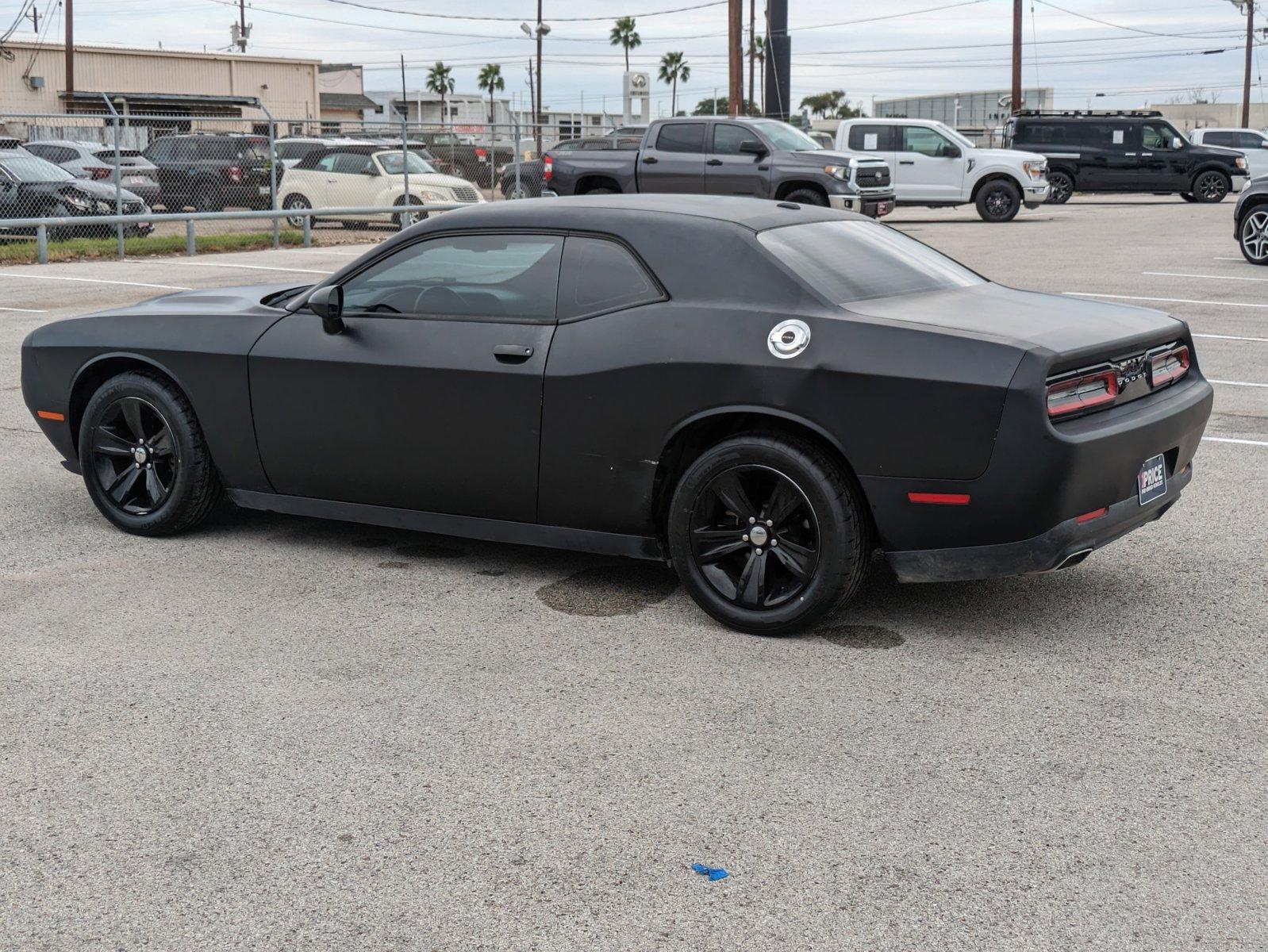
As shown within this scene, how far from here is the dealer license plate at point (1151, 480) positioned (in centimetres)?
481

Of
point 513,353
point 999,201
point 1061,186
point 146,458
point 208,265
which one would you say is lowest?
point 146,458

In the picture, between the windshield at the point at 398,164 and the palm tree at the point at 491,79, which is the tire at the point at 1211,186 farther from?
the palm tree at the point at 491,79

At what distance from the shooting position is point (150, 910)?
311cm

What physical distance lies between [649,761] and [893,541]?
1.26 metres

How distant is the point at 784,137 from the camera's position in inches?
916

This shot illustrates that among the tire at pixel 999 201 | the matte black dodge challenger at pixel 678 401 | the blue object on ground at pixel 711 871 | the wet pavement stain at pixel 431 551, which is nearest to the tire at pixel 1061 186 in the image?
the tire at pixel 999 201

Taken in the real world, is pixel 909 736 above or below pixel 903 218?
below

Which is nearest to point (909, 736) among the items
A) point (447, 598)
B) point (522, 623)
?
point (522, 623)

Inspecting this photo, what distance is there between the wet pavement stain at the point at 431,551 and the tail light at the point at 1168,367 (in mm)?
2716

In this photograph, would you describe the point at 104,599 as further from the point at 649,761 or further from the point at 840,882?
the point at 840,882

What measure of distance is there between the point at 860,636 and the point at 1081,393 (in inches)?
42.2

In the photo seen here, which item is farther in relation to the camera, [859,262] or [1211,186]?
[1211,186]

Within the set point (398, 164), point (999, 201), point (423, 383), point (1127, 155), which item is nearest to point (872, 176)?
point (999, 201)

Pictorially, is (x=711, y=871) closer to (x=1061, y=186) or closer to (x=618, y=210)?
(x=618, y=210)
